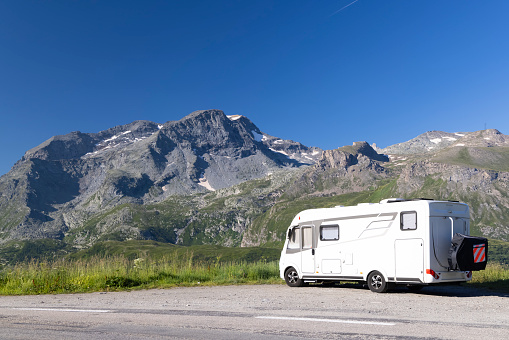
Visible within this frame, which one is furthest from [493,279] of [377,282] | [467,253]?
[377,282]

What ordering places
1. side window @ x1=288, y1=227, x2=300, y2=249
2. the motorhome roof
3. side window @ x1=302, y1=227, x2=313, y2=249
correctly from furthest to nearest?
side window @ x1=288, y1=227, x2=300, y2=249, side window @ x1=302, y1=227, x2=313, y2=249, the motorhome roof

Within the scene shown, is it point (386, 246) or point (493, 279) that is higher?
point (386, 246)

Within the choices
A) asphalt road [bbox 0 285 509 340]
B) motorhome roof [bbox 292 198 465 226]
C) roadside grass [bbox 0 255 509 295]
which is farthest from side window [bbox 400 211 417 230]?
roadside grass [bbox 0 255 509 295]

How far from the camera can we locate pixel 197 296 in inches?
669

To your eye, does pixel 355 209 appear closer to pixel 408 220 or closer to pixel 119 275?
pixel 408 220

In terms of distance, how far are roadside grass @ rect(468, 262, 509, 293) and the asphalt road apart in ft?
5.79

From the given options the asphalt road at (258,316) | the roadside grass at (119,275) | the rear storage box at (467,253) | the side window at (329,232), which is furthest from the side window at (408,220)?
the roadside grass at (119,275)

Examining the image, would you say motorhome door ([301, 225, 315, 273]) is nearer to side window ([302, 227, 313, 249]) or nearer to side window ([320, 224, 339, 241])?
side window ([302, 227, 313, 249])

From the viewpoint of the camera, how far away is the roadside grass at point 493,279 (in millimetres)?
18906

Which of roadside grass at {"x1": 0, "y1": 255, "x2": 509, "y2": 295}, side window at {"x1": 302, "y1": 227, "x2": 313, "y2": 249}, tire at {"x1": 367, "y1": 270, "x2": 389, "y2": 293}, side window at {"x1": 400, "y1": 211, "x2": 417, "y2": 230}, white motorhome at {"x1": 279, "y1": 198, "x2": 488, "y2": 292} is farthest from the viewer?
side window at {"x1": 302, "y1": 227, "x2": 313, "y2": 249}

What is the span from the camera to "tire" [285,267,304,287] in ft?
68.1

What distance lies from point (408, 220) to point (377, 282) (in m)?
2.99

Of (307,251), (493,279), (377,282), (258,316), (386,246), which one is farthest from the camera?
(493,279)

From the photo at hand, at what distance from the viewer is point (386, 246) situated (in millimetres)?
17766
